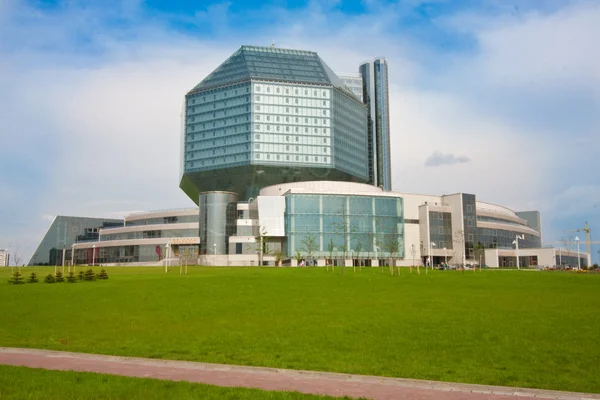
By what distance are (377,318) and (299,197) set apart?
9341 centimetres

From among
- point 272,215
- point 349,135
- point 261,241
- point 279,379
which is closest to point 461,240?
point 272,215

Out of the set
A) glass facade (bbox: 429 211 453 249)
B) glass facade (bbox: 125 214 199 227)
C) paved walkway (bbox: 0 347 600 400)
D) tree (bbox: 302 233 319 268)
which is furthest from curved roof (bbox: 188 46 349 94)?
paved walkway (bbox: 0 347 600 400)

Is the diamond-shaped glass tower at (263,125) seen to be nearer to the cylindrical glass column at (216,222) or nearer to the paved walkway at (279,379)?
the cylindrical glass column at (216,222)

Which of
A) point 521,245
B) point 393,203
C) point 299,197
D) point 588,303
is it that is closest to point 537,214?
point 521,245

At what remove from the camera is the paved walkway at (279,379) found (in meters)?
12.5

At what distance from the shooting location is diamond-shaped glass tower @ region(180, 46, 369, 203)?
14975cm

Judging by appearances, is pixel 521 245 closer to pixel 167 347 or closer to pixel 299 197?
pixel 299 197

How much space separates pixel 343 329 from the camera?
72.6 feet

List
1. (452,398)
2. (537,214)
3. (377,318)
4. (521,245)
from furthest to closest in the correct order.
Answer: (537,214), (521,245), (377,318), (452,398)

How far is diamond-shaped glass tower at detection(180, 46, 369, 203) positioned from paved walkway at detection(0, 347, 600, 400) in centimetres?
13206

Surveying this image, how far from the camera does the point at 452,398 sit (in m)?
12.1

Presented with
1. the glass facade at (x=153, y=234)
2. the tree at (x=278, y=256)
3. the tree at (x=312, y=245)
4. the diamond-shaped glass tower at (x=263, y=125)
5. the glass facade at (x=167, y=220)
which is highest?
the diamond-shaped glass tower at (x=263, y=125)

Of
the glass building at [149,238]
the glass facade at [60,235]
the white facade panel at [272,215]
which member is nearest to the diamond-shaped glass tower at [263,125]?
the glass building at [149,238]

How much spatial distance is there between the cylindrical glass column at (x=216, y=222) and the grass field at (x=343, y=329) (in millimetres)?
89402
